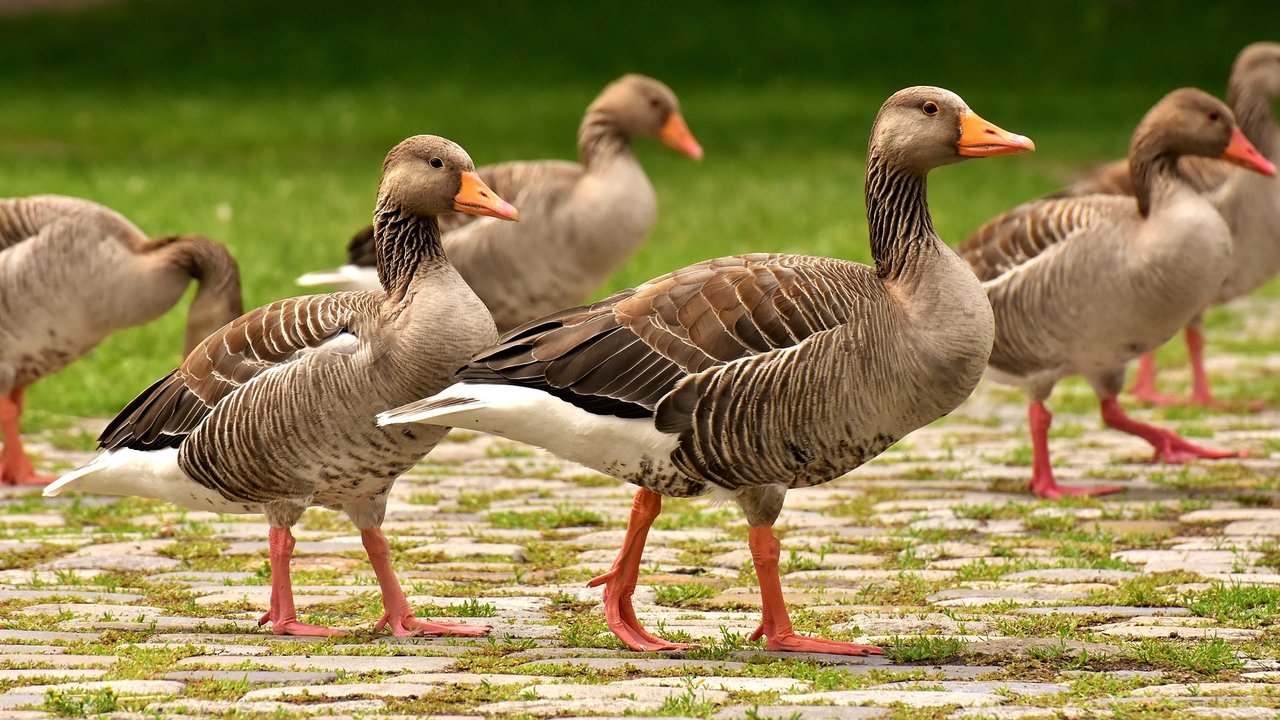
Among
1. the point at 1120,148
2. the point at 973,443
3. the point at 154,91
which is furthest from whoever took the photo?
the point at 154,91

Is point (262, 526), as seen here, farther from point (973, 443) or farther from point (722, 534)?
point (973, 443)

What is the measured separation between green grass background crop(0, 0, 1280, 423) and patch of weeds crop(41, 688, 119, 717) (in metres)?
8.44

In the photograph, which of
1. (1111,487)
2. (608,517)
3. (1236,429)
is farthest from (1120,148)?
(608,517)

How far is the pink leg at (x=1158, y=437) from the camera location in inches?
361

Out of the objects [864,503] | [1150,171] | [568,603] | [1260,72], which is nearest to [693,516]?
[864,503]

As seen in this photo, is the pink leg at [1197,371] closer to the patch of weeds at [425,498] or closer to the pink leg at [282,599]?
the patch of weeds at [425,498]

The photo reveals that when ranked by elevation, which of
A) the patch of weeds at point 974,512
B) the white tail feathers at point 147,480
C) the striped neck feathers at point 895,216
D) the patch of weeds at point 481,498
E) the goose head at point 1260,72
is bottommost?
the patch of weeds at point 974,512

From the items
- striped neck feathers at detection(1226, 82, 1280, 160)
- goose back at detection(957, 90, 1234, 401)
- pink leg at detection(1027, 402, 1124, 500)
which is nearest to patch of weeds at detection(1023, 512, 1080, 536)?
pink leg at detection(1027, 402, 1124, 500)

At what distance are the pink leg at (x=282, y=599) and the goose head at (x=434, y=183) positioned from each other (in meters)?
1.29

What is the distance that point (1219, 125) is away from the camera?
882cm

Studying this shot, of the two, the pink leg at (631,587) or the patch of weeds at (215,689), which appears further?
the pink leg at (631,587)

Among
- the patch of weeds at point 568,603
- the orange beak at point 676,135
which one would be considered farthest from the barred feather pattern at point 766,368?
the orange beak at point 676,135

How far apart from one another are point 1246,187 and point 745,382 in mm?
6146

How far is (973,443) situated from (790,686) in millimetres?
5425
